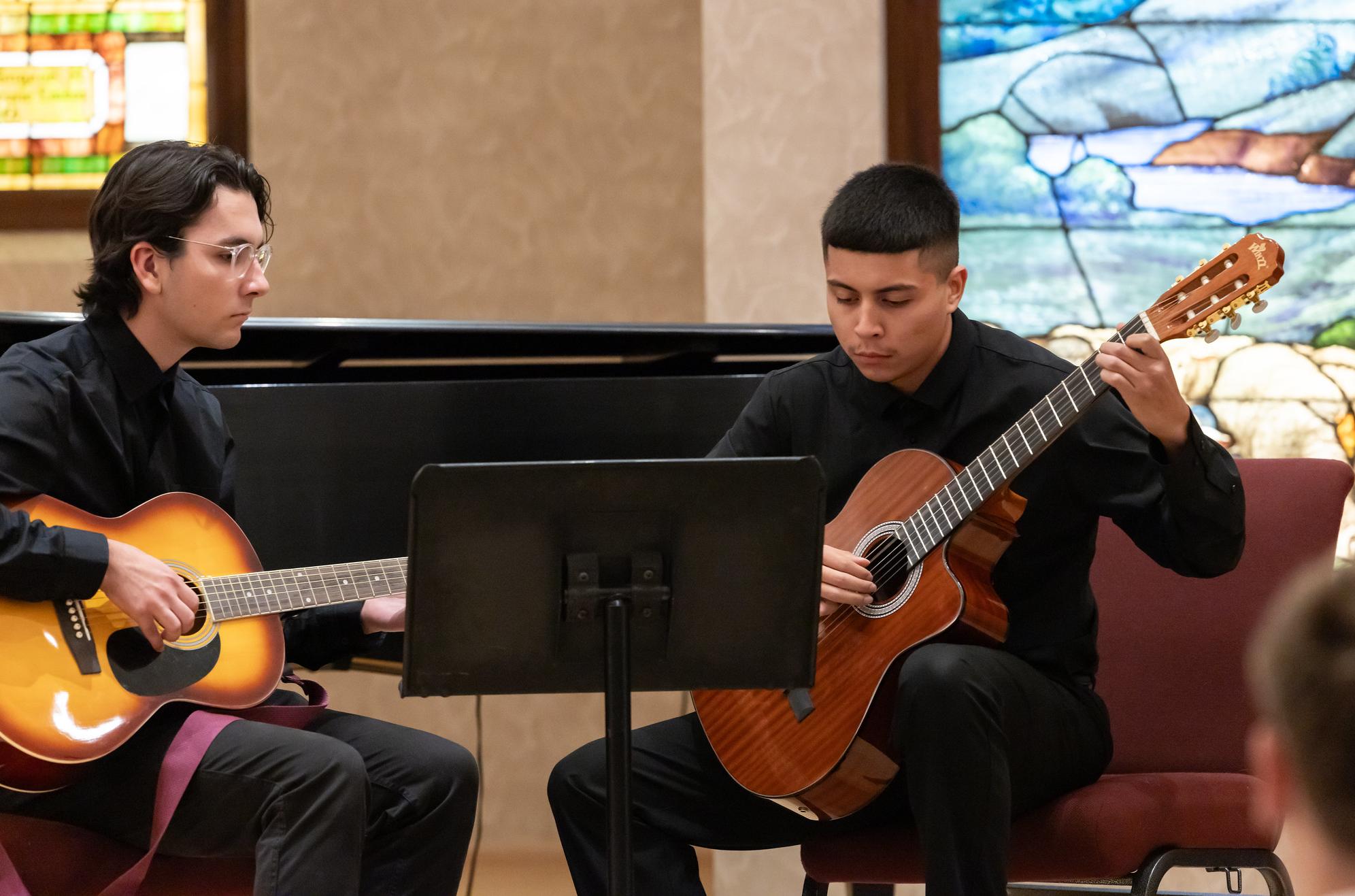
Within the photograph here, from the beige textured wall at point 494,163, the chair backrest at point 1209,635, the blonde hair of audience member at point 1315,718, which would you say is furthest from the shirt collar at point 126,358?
the beige textured wall at point 494,163

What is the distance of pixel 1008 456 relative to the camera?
204 cm

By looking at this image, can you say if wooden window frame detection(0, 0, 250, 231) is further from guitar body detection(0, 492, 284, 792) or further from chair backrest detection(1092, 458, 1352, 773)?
chair backrest detection(1092, 458, 1352, 773)

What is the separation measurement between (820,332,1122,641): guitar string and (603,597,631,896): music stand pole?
1.69ft

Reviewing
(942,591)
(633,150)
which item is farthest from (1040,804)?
(633,150)

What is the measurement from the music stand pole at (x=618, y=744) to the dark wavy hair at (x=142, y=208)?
1.08 meters

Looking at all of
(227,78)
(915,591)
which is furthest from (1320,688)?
(227,78)

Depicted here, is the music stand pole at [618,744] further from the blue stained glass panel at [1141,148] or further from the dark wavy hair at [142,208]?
the blue stained glass panel at [1141,148]

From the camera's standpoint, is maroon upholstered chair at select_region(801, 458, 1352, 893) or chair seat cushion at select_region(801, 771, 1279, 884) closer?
chair seat cushion at select_region(801, 771, 1279, 884)

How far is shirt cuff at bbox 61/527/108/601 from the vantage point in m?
1.93

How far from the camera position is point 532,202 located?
4.26 metres

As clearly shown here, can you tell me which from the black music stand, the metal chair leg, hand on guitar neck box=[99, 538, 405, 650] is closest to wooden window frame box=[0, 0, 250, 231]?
hand on guitar neck box=[99, 538, 405, 650]

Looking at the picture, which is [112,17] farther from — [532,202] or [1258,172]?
[1258,172]

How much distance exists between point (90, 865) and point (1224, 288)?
70.7 inches

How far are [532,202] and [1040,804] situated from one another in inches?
108
